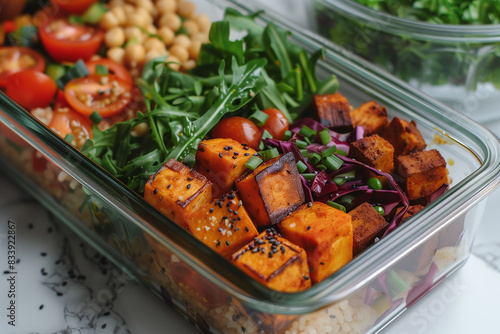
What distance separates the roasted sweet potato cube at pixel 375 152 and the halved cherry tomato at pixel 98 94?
75 cm

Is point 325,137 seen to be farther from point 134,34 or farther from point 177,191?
point 134,34

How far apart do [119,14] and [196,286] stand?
1.25 meters

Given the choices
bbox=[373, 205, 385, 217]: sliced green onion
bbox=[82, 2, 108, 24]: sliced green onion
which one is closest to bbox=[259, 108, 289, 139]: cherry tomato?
bbox=[373, 205, 385, 217]: sliced green onion

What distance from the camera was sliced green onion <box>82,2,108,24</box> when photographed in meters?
2.12

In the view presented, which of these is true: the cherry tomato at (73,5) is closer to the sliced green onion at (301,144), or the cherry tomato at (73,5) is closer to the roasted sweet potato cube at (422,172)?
the sliced green onion at (301,144)

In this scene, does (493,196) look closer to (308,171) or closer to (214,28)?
(308,171)

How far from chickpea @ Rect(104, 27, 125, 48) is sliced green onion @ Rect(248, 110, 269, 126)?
0.72m

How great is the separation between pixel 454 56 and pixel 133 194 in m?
1.23

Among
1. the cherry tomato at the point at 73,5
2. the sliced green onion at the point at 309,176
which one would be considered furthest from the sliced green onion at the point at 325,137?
the cherry tomato at the point at 73,5

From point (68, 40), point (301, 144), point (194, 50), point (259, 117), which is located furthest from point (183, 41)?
point (301, 144)

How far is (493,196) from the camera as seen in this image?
1.74m

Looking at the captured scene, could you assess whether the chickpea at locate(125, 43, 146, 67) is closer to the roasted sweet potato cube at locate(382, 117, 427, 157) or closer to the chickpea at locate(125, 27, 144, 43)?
the chickpea at locate(125, 27, 144, 43)

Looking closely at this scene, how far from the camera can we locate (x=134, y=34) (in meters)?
2.06

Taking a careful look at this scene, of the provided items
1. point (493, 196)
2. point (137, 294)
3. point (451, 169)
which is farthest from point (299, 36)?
point (137, 294)
